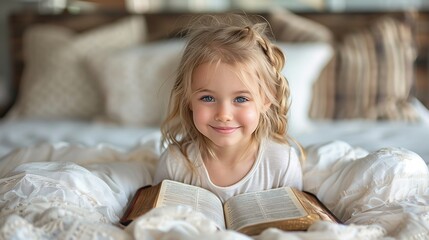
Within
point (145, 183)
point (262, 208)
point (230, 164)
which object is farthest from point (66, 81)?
point (262, 208)

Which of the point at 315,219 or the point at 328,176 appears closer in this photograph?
the point at 315,219

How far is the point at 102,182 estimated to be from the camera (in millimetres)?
1284

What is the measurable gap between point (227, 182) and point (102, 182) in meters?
0.28

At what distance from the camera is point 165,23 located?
2.74 meters

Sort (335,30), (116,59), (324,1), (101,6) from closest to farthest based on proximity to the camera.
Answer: (116,59) < (335,30) < (324,1) < (101,6)

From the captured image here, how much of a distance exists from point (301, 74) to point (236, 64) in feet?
3.34

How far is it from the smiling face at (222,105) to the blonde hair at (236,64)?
20 millimetres

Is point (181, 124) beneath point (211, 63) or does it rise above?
beneath

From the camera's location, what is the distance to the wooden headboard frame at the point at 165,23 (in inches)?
99.3

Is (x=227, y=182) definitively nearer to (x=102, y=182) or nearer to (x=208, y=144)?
(x=208, y=144)

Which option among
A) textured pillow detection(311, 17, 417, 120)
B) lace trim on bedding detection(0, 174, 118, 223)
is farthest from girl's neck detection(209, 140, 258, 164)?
textured pillow detection(311, 17, 417, 120)

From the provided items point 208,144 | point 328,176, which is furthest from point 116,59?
point 328,176

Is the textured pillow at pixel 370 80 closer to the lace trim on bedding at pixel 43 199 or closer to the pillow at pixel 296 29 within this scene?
the pillow at pixel 296 29

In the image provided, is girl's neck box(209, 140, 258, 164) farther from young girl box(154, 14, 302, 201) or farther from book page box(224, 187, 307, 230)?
book page box(224, 187, 307, 230)
